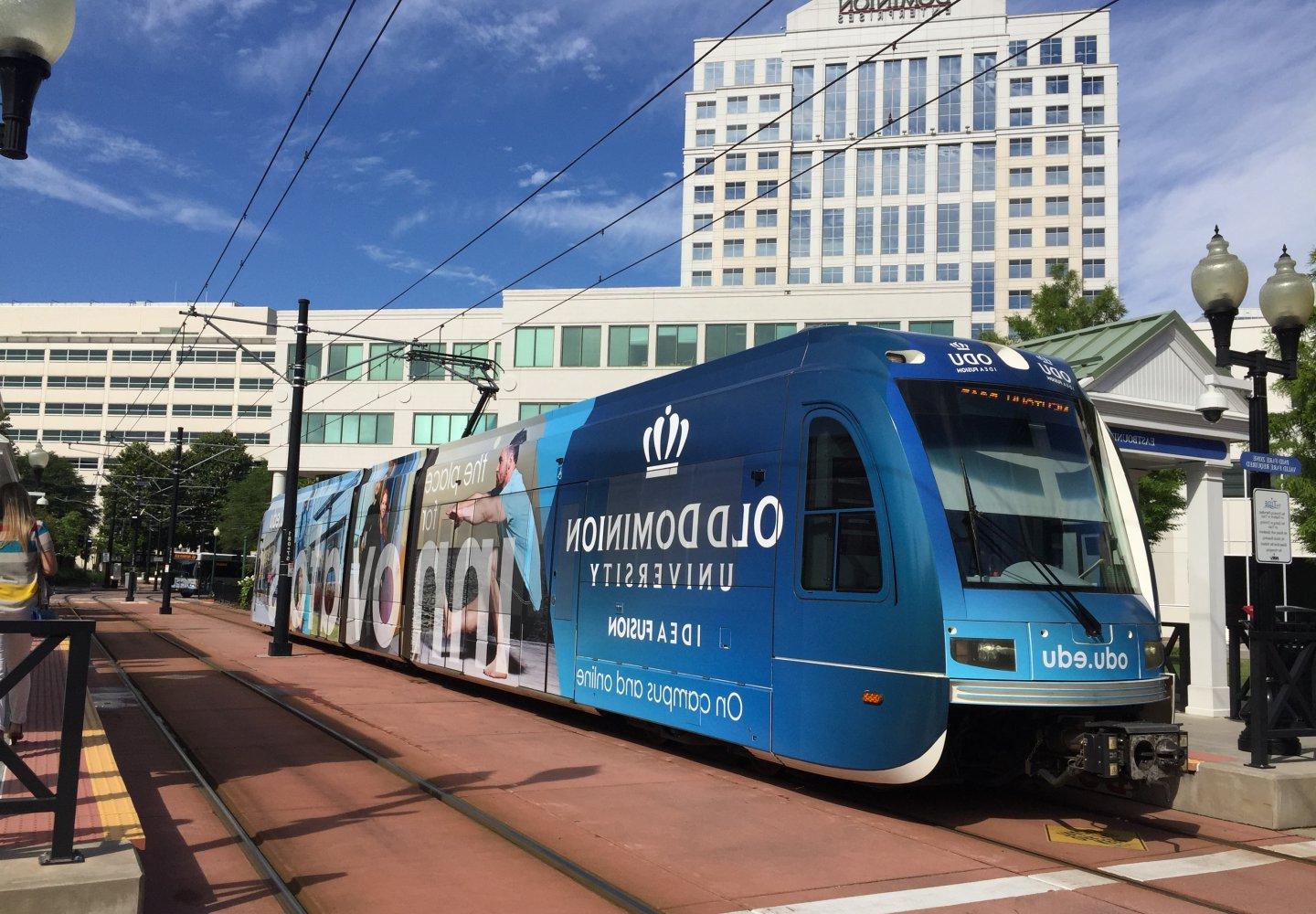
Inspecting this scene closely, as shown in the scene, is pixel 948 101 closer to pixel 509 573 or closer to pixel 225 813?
pixel 509 573

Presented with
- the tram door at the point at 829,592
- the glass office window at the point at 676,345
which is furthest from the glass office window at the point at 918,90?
the tram door at the point at 829,592

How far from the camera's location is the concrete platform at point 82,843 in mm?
4469

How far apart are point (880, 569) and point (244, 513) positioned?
183 feet

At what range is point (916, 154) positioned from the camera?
80.9 m

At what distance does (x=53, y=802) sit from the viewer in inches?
188

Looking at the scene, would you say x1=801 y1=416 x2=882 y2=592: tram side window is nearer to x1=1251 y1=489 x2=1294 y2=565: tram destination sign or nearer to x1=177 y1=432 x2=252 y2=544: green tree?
x1=1251 y1=489 x2=1294 y2=565: tram destination sign

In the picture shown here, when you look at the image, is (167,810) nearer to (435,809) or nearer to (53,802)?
(435,809)

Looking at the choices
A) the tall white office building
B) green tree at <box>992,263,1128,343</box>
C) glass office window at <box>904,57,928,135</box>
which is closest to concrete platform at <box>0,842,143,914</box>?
green tree at <box>992,263,1128,343</box>

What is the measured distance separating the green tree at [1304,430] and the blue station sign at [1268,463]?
38.7ft

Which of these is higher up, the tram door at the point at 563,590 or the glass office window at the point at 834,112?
the glass office window at the point at 834,112

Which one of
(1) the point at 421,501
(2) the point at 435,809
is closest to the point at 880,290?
(1) the point at 421,501

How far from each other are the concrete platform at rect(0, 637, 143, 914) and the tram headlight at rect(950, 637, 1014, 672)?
4.79 m

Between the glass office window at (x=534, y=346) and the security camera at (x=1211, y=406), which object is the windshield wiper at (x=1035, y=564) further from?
the glass office window at (x=534, y=346)

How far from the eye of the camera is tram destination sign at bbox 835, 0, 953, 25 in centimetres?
8062
